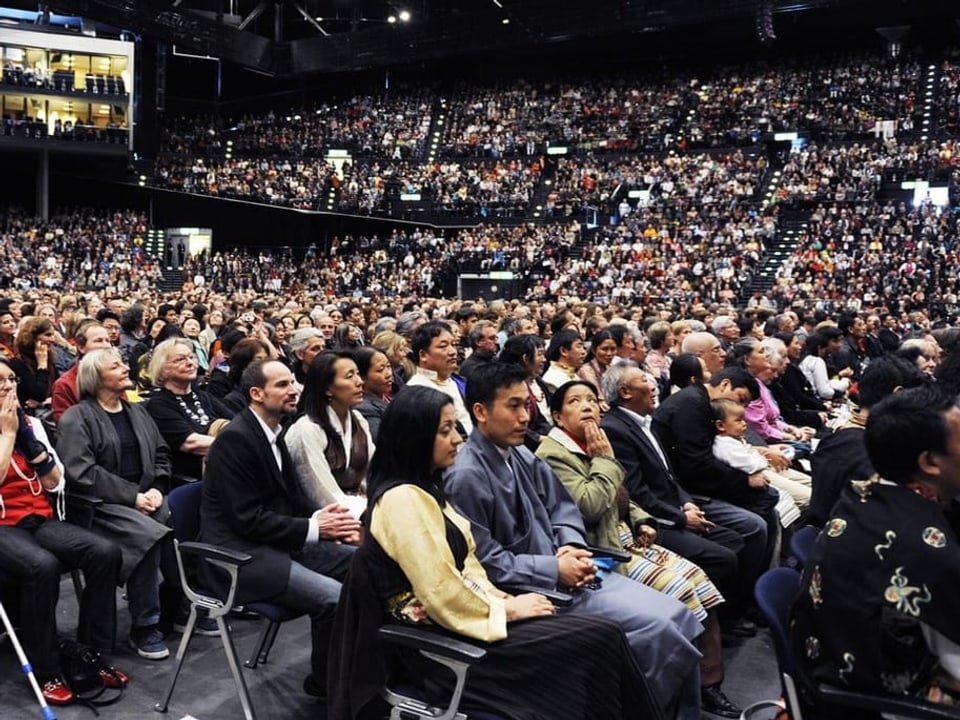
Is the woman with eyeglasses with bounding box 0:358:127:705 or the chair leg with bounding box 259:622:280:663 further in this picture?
the chair leg with bounding box 259:622:280:663

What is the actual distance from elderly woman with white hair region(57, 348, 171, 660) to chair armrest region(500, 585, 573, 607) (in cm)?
176

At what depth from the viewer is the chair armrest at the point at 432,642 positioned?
2.54m

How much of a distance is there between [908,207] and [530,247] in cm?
901

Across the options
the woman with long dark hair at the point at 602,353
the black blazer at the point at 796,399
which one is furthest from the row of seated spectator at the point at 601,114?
the woman with long dark hair at the point at 602,353

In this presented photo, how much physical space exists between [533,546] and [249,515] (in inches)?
42.1

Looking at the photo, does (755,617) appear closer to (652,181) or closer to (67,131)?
(652,181)

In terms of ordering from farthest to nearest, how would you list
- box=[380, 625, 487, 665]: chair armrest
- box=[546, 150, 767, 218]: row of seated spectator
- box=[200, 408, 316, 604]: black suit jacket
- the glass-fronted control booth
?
1. the glass-fronted control booth
2. box=[546, 150, 767, 218]: row of seated spectator
3. box=[200, 408, 316, 604]: black suit jacket
4. box=[380, 625, 487, 665]: chair armrest

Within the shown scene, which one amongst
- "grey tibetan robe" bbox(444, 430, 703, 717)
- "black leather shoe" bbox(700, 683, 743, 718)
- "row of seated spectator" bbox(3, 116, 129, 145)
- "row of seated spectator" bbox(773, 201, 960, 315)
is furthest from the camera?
"row of seated spectator" bbox(3, 116, 129, 145)

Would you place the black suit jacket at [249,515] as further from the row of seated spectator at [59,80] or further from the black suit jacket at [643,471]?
the row of seated spectator at [59,80]

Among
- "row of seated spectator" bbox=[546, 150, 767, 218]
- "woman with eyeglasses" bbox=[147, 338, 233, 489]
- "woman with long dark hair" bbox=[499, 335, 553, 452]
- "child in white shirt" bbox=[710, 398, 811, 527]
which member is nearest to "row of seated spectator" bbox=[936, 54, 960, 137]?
"row of seated spectator" bbox=[546, 150, 767, 218]

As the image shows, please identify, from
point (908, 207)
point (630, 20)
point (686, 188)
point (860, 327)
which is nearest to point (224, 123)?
point (630, 20)

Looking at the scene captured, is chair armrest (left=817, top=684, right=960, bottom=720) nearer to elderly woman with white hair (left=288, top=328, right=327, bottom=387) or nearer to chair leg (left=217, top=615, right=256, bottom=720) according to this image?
chair leg (left=217, top=615, right=256, bottom=720)

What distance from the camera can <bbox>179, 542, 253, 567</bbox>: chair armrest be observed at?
10.9 ft

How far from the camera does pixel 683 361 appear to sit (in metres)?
5.45
